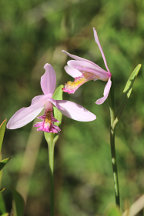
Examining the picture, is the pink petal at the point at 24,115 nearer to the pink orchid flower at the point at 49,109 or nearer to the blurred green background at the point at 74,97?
the pink orchid flower at the point at 49,109

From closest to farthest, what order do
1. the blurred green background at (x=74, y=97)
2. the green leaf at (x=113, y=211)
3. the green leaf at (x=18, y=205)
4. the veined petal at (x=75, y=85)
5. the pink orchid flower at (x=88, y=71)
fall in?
the green leaf at (x=113, y=211), the green leaf at (x=18, y=205), the pink orchid flower at (x=88, y=71), the veined petal at (x=75, y=85), the blurred green background at (x=74, y=97)

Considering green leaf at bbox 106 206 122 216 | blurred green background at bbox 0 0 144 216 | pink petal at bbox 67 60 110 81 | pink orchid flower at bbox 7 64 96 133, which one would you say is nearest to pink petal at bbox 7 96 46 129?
pink orchid flower at bbox 7 64 96 133

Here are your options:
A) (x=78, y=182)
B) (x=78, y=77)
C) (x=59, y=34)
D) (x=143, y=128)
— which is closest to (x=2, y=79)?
(x=59, y=34)

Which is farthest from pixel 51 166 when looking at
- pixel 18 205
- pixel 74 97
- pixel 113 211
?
pixel 74 97

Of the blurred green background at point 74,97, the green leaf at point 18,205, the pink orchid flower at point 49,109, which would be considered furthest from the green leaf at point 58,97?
the blurred green background at point 74,97

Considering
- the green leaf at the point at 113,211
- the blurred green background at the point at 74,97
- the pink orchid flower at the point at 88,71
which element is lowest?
the blurred green background at the point at 74,97

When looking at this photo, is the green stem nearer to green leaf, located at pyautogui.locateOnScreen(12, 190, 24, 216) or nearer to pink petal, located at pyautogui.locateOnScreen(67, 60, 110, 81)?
green leaf, located at pyautogui.locateOnScreen(12, 190, 24, 216)

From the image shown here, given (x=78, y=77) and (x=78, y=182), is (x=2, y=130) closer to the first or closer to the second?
(x=78, y=77)
